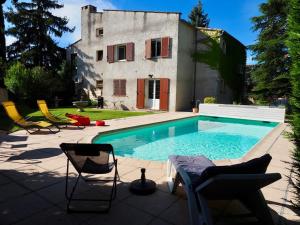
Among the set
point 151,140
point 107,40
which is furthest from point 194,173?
point 107,40

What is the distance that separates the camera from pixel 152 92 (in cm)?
1698

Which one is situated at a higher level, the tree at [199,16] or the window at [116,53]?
the tree at [199,16]

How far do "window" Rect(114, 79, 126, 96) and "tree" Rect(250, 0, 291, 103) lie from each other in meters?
9.73

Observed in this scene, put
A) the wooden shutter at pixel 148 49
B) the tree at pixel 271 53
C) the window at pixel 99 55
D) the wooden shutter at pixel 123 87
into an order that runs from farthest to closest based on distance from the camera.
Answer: the window at pixel 99 55 → the wooden shutter at pixel 123 87 → the wooden shutter at pixel 148 49 → the tree at pixel 271 53

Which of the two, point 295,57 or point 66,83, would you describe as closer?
point 295,57

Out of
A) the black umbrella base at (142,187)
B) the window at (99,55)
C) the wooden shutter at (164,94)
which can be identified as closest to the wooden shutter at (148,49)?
the wooden shutter at (164,94)

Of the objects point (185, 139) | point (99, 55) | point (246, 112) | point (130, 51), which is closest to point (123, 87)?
point (130, 51)

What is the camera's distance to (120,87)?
17969mm

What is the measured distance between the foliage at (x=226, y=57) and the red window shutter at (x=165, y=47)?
278cm

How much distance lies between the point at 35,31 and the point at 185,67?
647 inches

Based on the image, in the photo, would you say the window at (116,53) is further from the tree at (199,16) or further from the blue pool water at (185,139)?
the tree at (199,16)

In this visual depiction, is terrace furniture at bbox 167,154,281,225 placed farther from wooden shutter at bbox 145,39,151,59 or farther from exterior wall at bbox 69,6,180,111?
wooden shutter at bbox 145,39,151,59

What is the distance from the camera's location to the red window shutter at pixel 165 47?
15398 mm

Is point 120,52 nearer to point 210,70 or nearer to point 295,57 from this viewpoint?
point 210,70
